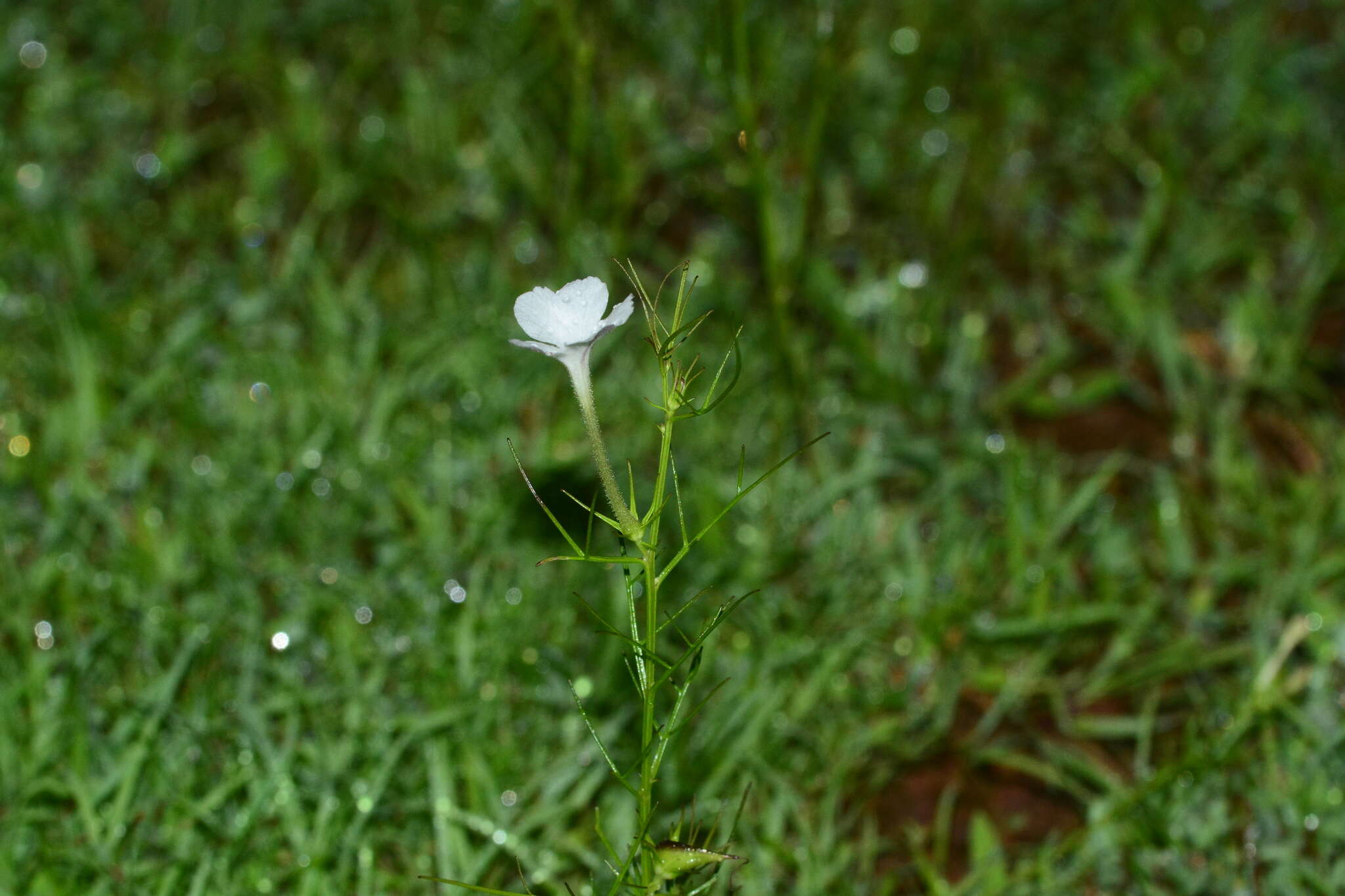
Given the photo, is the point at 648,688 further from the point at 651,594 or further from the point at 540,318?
the point at 540,318

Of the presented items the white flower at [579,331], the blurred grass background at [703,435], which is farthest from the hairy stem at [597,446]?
the blurred grass background at [703,435]

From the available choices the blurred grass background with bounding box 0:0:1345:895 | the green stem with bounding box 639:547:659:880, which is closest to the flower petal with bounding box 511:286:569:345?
the green stem with bounding box 639:547:659:880

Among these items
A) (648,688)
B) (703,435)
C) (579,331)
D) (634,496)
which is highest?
(579,331)

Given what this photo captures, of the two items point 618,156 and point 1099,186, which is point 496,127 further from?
point 1099,186

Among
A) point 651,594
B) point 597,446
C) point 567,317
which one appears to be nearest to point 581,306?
point 567,317

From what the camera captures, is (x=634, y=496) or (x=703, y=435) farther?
(x=703, y=435)

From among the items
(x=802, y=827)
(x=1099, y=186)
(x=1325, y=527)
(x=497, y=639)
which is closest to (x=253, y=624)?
(x=497, y=639)

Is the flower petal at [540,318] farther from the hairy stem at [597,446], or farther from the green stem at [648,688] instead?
the green stem at [648,688]

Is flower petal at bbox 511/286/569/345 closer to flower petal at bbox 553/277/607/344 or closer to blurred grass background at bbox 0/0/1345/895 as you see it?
flower petal at bbox 553/277/607/344
